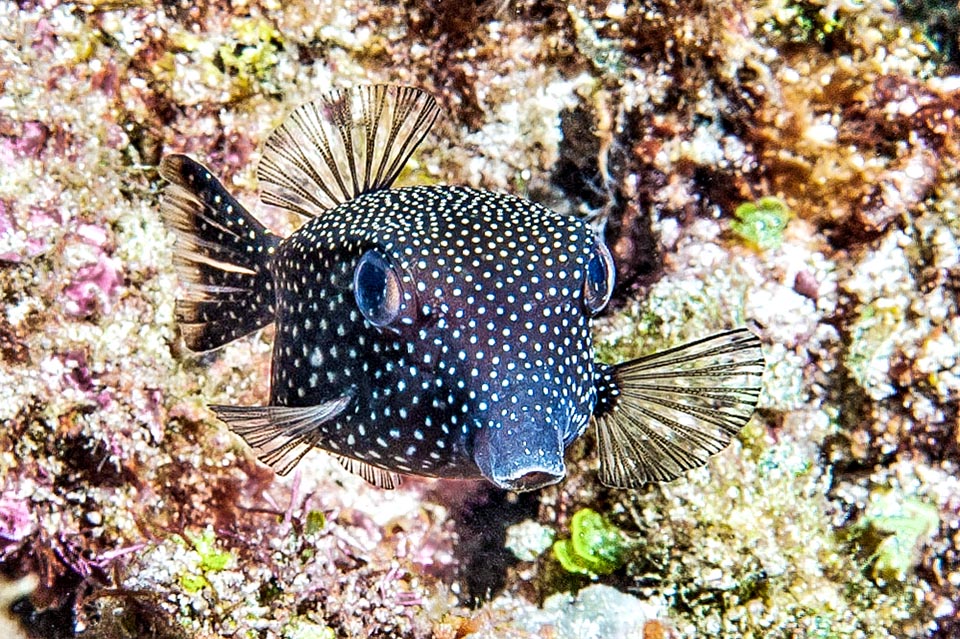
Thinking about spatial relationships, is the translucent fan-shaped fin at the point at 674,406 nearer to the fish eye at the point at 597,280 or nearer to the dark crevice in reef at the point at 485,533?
the fish eye at the point at 597,280

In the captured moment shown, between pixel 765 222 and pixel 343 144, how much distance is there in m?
2.31

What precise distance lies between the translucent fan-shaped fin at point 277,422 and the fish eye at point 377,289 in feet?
1.29

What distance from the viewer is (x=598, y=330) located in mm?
3955

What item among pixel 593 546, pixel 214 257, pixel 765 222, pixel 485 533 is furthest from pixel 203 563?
pixel 765 222

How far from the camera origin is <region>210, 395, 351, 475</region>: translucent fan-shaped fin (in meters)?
2.76

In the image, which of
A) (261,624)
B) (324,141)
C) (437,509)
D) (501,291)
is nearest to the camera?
(501,291)

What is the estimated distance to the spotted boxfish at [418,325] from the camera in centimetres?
246

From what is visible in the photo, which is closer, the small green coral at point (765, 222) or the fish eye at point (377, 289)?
→ the fish eye at point (377, 289)

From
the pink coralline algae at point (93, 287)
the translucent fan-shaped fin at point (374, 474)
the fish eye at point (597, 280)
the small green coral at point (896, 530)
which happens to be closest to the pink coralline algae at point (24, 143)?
the pink coralline algae at point (93, 287)

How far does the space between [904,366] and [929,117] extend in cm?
127

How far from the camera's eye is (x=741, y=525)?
3.72 meters

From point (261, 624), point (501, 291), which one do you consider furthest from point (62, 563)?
point (501, 291)

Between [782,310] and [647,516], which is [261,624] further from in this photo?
[782,310]

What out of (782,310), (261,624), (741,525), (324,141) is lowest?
(261,624)
